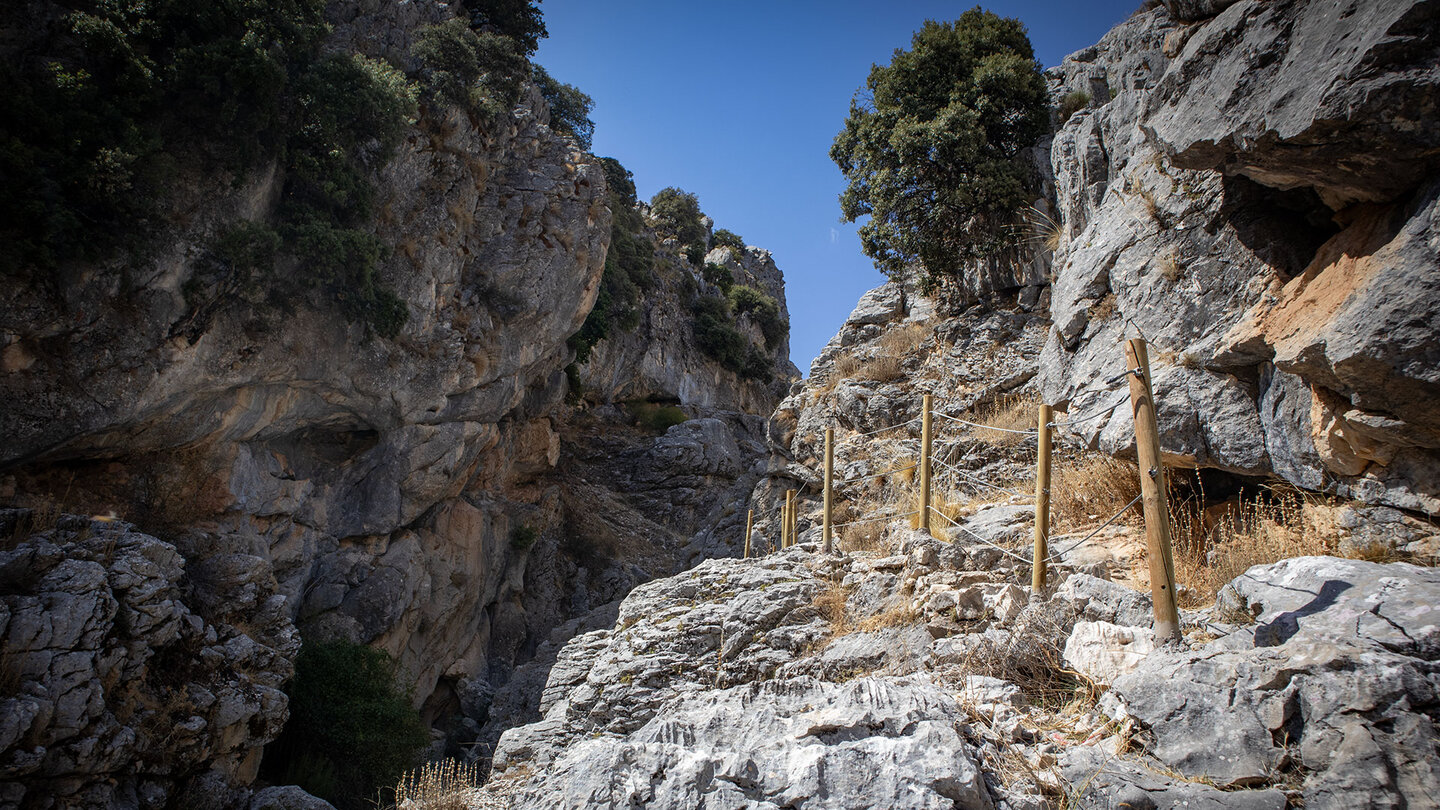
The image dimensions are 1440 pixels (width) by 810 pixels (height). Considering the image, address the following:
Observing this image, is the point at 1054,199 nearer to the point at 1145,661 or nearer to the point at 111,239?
the point at 1145,661

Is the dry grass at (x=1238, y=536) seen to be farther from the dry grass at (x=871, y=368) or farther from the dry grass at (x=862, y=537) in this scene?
the dry grass at (x=871, y=368)

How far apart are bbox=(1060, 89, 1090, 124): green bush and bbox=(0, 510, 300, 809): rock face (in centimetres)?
1766

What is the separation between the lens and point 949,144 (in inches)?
591

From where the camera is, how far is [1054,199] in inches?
561

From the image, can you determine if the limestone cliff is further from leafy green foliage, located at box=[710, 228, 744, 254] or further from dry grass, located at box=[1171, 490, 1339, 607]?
leafy green foliage, located at box=[710, 228, 744, 254]

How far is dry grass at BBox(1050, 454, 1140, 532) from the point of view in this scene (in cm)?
794

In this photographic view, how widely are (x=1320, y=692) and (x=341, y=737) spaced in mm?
14026

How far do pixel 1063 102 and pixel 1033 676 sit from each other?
1340 cm

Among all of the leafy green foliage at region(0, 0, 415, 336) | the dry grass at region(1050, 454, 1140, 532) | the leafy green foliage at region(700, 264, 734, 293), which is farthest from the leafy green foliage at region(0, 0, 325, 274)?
the leafy green foliage at region(700, 264, 734, 293)

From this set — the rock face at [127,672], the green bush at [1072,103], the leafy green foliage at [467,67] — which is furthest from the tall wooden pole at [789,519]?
the leafy green foliage at [467,67]

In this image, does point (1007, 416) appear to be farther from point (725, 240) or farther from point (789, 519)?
point (725, 240)

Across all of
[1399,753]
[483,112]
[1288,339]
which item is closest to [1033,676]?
[1399,753]

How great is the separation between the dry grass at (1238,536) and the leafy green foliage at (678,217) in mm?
36693

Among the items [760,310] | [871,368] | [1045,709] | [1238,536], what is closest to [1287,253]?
[1238,536]
